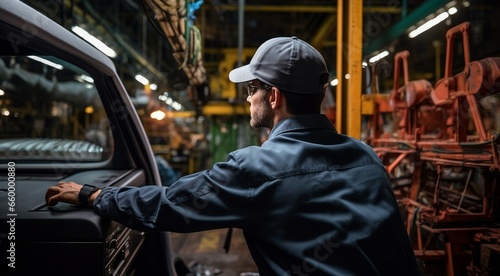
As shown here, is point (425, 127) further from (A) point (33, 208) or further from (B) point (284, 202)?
(A) point (33, 208)

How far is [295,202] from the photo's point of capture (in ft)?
3.76

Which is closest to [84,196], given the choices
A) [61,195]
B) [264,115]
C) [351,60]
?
[61,195]

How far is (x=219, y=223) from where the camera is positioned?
3.93ft

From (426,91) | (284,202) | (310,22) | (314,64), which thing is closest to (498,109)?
(426,91)

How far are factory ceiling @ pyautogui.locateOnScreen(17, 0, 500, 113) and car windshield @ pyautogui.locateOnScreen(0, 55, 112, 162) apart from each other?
3.53 feet

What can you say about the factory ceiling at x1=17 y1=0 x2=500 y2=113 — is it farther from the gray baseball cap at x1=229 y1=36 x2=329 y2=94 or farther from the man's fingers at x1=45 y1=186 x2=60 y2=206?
the man's fingers at x1=45 y1=186 x2=60 y2=206

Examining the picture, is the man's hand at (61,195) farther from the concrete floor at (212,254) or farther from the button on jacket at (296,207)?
the concrete floor at (212,254)

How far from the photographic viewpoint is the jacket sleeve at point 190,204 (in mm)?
1177

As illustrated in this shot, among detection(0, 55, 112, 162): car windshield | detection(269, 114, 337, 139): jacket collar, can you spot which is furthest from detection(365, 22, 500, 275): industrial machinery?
detection(0, 55, 112, 162): car windshield

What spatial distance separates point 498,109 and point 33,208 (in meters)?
5.88

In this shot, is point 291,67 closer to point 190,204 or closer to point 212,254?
point 190,204

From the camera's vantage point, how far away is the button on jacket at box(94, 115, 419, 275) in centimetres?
114

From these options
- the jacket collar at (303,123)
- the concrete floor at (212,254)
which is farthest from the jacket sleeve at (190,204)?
the concrete floor at (212,254)

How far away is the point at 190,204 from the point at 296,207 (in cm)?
41
